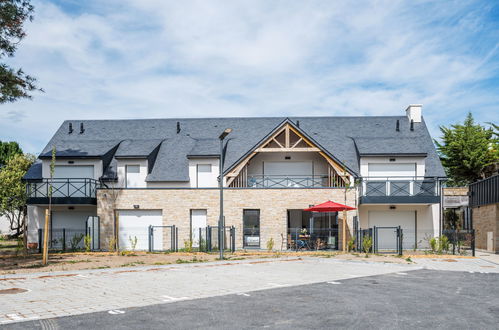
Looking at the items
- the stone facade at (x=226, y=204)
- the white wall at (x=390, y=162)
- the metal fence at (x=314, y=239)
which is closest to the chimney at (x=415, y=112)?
the white wall at (x=390, y=162)

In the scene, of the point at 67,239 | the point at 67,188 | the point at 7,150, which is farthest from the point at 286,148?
the point at 7,150

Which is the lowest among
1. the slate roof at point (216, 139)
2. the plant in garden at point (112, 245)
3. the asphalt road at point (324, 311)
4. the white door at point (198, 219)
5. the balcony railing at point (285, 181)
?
the plant in garden at point (112, 245)

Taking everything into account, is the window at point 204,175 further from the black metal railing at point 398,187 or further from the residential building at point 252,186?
the black metal railing at point 398,187

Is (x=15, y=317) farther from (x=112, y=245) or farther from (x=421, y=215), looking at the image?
(x=421, y=215)

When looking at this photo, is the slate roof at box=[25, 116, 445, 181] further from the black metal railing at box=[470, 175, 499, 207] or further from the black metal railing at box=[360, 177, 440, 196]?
the black metal railing at box=[470, 175, 499, 207]

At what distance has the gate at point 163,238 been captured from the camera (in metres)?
24.9

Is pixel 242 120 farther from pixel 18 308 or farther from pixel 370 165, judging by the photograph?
pixel 18 308

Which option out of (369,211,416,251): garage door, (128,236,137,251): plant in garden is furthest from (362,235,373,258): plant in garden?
(128,236,137,251): plant in garden

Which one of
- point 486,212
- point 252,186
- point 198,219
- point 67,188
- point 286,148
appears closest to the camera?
point 486,212

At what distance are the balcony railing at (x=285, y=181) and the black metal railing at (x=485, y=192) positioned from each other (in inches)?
306

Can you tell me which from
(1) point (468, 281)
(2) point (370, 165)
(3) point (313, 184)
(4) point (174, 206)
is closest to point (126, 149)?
(4) point (174, 206)

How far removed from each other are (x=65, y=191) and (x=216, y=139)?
8890mm

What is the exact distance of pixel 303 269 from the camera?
15.9m

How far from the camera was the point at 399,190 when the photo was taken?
25922mm
